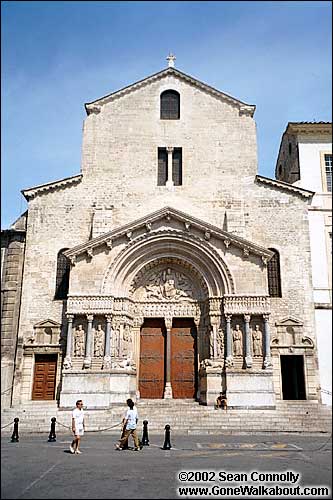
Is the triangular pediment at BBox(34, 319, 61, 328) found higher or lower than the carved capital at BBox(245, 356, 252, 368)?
higher

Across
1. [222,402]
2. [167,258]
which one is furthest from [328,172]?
[222,402]

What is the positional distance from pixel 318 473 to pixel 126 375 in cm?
1348

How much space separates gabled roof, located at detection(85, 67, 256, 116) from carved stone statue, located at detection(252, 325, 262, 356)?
1181 cm

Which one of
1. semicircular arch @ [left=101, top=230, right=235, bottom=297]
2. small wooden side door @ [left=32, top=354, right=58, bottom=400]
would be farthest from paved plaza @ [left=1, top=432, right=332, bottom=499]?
semicircular arch @ [left=101, top=230, right=235, bottom=297]

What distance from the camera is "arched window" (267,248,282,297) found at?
23.7 metres

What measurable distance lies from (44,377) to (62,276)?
4.73 m

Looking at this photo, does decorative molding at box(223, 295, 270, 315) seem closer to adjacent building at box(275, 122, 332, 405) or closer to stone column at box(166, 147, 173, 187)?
adjacent building at box(275, 122, 332, 405)

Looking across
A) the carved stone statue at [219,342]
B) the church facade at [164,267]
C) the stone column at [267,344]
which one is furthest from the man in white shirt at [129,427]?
the stone column at [267,344]

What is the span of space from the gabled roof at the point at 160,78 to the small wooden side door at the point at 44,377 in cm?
1295

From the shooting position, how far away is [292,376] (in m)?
23.1

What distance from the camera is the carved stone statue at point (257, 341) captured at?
70.5 feet

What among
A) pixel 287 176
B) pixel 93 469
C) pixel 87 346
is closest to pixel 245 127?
pixel 287 176

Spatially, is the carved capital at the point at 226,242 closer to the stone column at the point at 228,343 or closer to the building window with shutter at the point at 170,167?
the stone column at the point at 228,343

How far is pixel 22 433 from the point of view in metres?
18.0
